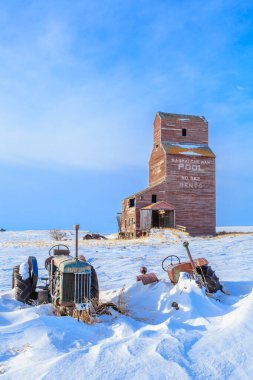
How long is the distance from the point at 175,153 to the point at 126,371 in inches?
1314

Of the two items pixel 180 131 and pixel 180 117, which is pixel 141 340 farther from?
pixel 180 117

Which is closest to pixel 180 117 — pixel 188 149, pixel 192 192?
pixel 188 149

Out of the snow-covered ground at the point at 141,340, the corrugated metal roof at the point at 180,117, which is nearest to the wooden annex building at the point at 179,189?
the corrugated metal roof at the point at 180,117

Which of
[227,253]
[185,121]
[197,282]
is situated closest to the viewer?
[197,282]

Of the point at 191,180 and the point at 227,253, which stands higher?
the point at 191,180

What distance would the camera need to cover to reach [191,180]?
124ft

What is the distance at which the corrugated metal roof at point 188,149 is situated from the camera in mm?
38031

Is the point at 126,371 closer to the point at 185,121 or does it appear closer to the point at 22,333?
the point at 22,333

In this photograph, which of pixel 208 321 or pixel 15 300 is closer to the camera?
pixel 208 321

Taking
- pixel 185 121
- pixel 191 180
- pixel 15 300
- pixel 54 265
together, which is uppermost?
pixel 185 121

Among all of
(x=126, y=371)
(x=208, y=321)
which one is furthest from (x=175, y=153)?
(x=126, y=371)

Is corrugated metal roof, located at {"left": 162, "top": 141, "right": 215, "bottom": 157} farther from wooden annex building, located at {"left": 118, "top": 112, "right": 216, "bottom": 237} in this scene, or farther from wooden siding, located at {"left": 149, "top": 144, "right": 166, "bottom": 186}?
wooden siding, located at {"left": 149, "top": 144, "right": 166, "bottom": 186}

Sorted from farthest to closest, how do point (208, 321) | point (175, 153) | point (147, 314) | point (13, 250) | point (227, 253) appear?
point (175, 153), point (13, 250), point (227, 253), point (147, 314), point (208, 321)

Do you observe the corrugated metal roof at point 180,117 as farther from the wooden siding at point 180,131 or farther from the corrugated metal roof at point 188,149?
the corrugated metal roof at point 188,149
